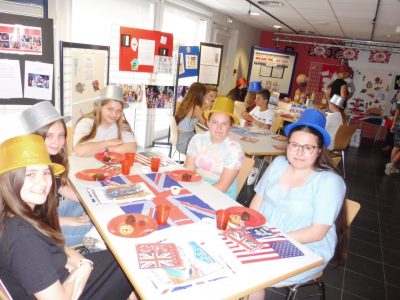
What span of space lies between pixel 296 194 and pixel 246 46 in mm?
8777

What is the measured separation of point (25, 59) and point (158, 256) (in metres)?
2.93

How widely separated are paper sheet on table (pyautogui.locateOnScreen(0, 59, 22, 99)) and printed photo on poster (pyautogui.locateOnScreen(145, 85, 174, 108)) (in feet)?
7.31

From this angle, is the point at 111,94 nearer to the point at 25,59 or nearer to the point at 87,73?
the point at 25,59

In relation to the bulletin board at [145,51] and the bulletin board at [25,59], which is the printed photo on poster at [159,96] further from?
the bulletin board at [25,59]

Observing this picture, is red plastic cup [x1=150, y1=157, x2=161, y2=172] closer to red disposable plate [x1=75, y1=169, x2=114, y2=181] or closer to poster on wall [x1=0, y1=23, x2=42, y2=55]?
red disposable plate [x1=75, y1=169, x2=114, y2=181]

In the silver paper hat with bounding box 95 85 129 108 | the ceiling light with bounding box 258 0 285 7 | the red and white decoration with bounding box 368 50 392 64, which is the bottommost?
the silver paper hat with bounding box 95 85 129 108

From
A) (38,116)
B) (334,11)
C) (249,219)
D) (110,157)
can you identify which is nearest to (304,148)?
(249,219)

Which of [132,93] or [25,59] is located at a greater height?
[25,59]

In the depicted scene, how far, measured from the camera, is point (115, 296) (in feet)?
5.93

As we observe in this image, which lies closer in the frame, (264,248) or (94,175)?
(264,248)

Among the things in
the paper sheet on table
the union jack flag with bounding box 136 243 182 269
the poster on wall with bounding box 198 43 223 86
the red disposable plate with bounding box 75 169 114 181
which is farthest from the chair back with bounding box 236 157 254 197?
the poster on wall with bounding box 198 43 223 86

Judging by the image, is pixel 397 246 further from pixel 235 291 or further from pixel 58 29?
pixel 58 29

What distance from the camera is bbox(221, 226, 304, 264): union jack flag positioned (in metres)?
A: 1.61

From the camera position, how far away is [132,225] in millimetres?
1727
